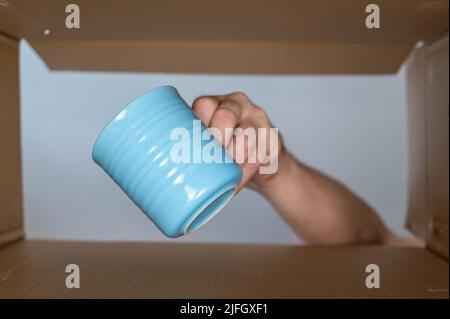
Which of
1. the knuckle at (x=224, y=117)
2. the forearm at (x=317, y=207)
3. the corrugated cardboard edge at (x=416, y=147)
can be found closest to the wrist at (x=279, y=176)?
the forearm at (x=317, y=207)

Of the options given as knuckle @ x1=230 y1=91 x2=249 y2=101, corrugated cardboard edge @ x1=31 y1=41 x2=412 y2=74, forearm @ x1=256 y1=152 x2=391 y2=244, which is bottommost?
forearm @ x1=256 y1=152 x2=391 y2=244

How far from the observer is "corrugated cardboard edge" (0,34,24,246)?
724 millimetres

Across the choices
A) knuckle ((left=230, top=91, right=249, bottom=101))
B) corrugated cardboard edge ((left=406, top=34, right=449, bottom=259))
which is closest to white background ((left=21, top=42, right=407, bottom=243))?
corrugated cardboard edge ((left=406, top=34, right=449, bottom=259))

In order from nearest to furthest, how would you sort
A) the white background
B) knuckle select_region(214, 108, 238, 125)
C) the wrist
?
knuckle select_region(214, 108, 238, 125) < the wrist < the white background

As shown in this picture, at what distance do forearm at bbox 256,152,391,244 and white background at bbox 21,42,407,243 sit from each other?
144 millimetres

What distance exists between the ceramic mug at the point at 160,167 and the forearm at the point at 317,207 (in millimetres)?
452

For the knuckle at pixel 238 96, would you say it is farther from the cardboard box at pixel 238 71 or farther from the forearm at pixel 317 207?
the forearm at pixel 317 207

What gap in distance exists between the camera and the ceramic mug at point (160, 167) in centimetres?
42

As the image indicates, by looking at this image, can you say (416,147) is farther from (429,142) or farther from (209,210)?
(209,210)

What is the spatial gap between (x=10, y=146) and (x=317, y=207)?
0.51 m

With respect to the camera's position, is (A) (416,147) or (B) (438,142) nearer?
(B) (438,142)

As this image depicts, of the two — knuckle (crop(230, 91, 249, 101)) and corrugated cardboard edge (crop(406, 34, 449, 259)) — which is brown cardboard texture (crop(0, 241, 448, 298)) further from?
knuckle (crop(230, 91, 249, 101))

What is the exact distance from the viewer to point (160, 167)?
0.42m

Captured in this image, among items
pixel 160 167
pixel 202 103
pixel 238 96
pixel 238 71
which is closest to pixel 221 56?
pixel 238 71
